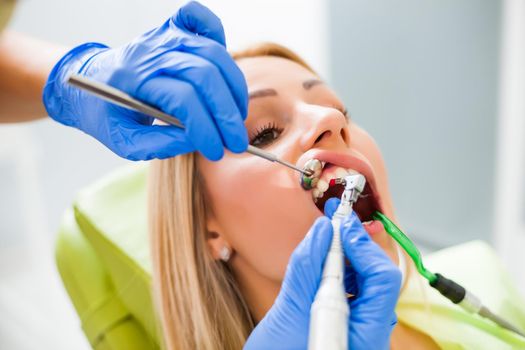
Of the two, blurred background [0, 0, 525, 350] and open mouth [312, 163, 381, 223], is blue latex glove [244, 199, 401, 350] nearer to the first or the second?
open mouth [312, 163, 381, 223]

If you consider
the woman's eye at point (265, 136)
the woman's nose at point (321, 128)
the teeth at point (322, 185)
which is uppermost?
the woman's nose at point (321, 128)

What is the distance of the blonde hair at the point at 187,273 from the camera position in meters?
1.20

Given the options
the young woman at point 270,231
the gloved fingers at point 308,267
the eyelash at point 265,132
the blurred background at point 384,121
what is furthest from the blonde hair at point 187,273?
the blurred background at point 384,121

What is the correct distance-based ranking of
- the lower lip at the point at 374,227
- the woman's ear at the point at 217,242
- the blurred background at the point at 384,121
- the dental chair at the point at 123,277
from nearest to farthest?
the lower lip at the point at 374,227
the woman's ear at the point at 217,242
the dental chair at the point at 123,277
the blurred background at the point at 384,121

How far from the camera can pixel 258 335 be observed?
91 centimetres

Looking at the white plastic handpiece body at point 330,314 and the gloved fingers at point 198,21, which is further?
the gloved fingers at point 198,21

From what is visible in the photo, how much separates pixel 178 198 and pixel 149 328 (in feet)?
1.69

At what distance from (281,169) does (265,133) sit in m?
0.10

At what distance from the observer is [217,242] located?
120 cm

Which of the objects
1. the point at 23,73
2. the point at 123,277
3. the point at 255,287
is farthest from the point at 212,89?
the point at 123,277

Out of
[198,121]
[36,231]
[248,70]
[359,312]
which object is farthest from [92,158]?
[359,312]

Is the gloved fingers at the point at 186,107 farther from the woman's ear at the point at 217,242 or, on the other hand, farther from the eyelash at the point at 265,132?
the woman's ear at the point at 217,242

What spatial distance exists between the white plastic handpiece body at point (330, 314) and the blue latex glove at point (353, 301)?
38 mm

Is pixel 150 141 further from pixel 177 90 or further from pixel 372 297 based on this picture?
pixel 372 297
